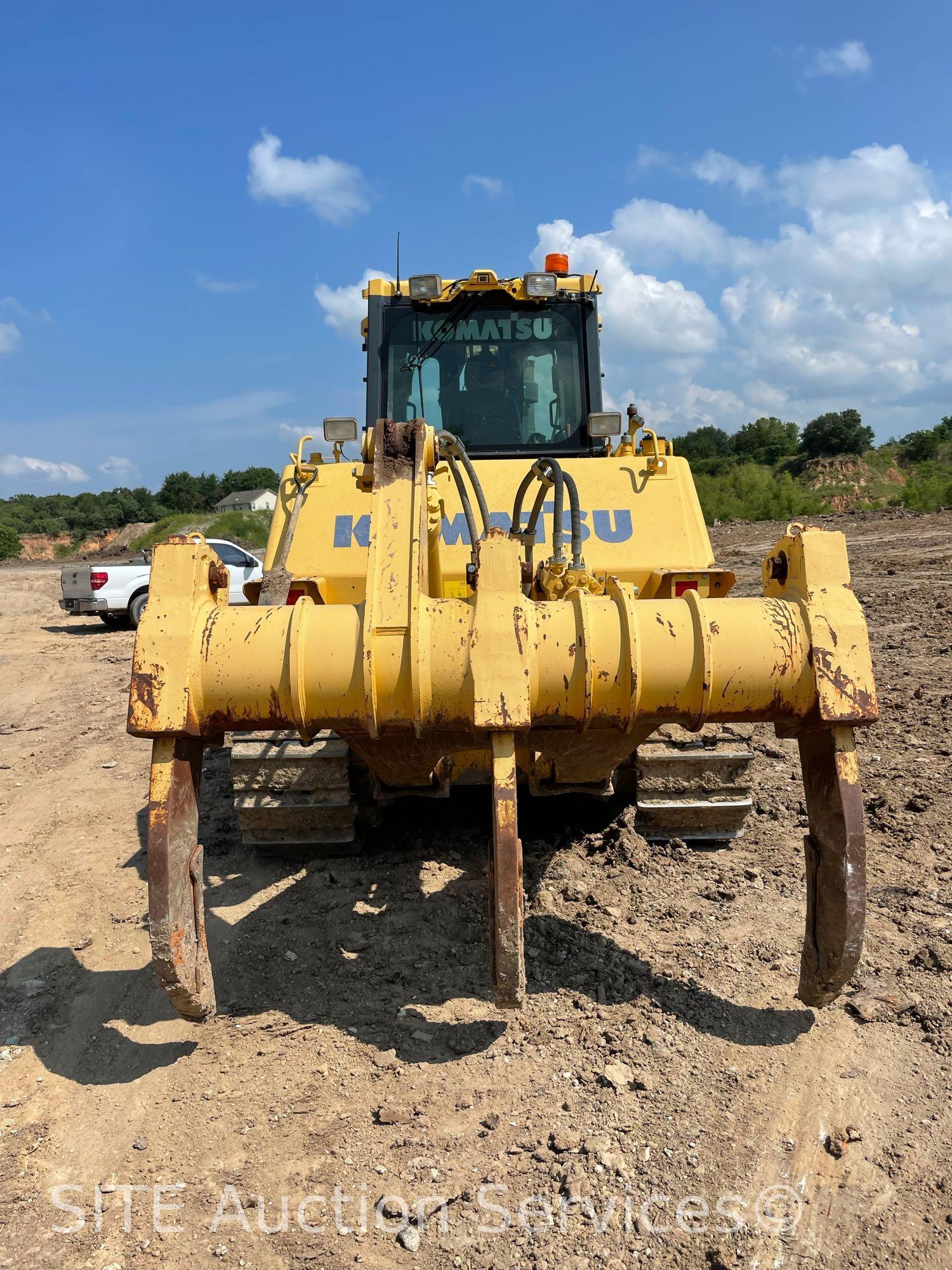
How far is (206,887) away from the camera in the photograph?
4.05 metres

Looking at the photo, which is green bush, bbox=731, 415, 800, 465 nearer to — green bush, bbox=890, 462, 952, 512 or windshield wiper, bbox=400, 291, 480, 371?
green bush, bbox=890, 462, 952, 512

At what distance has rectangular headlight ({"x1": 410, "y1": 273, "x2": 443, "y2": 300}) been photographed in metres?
4.86

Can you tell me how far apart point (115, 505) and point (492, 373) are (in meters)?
68.5

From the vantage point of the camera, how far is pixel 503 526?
4133 mm

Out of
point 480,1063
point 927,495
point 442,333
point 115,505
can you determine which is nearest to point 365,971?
point 480,1063

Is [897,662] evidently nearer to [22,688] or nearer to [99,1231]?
[99,1231]

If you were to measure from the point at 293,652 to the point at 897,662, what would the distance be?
6960mm

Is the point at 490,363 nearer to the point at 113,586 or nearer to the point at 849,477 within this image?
the point at 113,586

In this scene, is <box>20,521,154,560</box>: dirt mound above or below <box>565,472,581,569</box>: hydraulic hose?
above

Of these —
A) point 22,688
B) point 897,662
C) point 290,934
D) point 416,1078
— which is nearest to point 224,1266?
point 416,1078

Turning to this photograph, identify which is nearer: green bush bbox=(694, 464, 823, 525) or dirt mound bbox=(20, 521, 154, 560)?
green bush bbox=(694, 464, 823, 525)

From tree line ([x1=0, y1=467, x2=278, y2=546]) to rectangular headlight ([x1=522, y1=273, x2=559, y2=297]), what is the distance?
54.8m

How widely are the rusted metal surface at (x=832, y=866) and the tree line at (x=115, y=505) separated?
57350mm

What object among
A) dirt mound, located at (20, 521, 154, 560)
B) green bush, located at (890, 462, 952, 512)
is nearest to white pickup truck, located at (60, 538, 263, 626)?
green bush, located at (890, 462, 952, 512)
